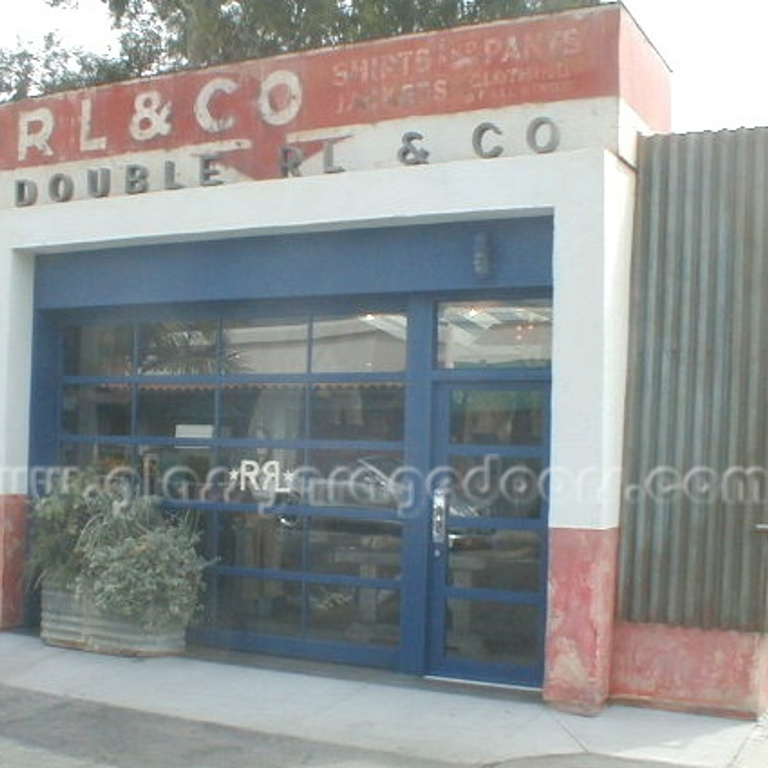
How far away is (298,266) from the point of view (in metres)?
8.84

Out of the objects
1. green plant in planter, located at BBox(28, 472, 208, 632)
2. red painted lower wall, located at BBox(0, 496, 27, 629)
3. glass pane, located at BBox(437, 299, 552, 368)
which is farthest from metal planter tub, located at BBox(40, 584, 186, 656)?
glass pane, located at BBox(437, 299, 552, 368)

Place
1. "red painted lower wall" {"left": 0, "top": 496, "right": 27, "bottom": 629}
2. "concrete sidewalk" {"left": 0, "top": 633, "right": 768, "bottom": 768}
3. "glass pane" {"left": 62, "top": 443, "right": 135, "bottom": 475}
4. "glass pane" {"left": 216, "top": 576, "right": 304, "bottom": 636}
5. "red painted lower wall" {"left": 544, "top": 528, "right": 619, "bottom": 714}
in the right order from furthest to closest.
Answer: "glass pane" {"left": 62, "top": 443, "right": 135, "bottom": 475}
"red painted lower wall" {"left": 0, "top": 496, "right": 27, "bottom": 629}
"glass pane" {"left": 216, "top": 576, "right": 304, "bottom": 636}
"red painted lower wall" {"left": 544, "top": 528, "right": 619, "bottom": 714}
"concrete sidewalk" {"left": 0, "top": 633, "right": 768, "bottom": 768}

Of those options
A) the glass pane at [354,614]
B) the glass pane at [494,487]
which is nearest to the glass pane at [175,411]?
the glass pane at [354,614]

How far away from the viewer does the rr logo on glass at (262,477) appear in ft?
30.3

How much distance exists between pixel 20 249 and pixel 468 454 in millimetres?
4090

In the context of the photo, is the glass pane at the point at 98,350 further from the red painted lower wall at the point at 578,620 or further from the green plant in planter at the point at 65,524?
the red painted lower wall at the point at 578,620

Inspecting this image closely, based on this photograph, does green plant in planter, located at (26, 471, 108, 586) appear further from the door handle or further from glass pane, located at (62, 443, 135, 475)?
the door handle

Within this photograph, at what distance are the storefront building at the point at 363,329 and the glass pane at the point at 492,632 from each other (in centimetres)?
2

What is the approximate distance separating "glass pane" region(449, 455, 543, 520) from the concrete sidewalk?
121cm

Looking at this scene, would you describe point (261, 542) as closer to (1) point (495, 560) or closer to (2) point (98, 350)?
(1) point (495, 560)

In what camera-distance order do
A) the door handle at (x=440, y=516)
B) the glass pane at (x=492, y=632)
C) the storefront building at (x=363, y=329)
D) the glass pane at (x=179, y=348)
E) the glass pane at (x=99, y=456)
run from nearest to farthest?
the storefront building at (x=363, y=329)
the glass pane at (x=492, y=632)
the door handle at (x=440, y=516)
the glass pane at (x=179, y=348)
the glass pane at (x=99, y=456)

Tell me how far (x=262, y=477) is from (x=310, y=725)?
2.48 m

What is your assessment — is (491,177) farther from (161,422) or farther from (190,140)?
(161,422)

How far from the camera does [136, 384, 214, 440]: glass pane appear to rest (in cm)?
962
